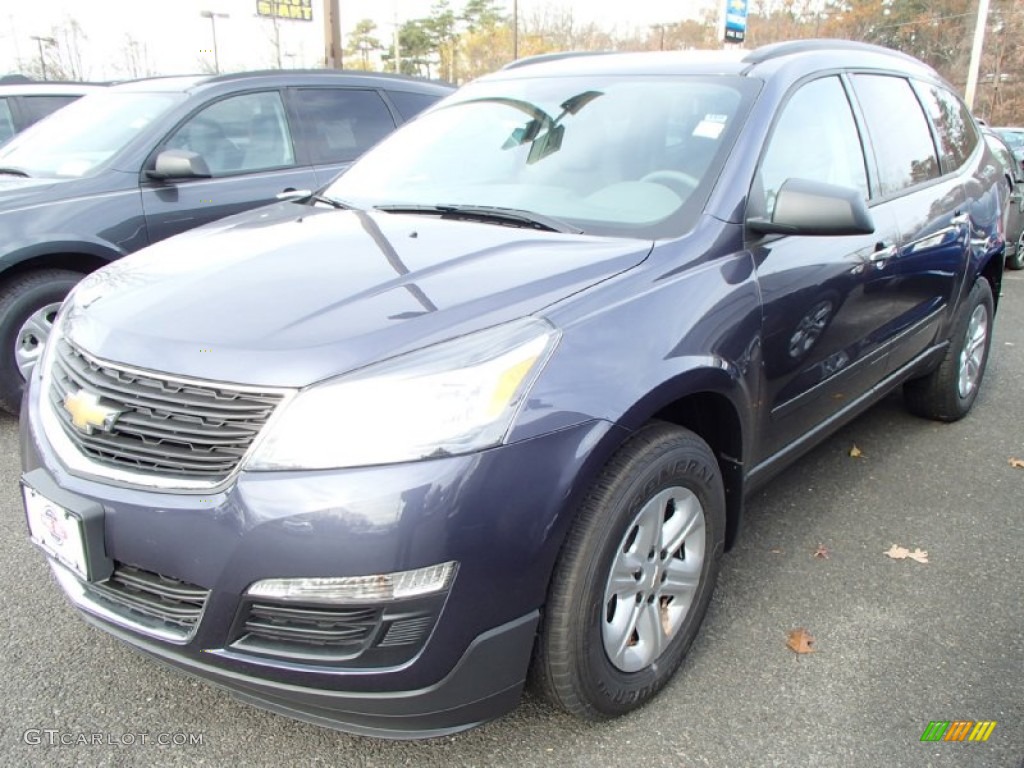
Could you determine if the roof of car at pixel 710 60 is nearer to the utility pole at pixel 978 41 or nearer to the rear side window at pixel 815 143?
the rear side window at pixel 815 143

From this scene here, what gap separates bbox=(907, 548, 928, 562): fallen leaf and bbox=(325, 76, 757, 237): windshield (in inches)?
64.3

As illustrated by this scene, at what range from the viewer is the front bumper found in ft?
5.40

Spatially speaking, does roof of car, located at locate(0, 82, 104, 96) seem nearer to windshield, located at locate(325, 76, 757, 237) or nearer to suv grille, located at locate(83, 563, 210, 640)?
windshield, located at locate(325, 76, 757, 237)

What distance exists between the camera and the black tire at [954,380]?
4.17 m

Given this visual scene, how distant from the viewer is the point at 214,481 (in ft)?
5.67

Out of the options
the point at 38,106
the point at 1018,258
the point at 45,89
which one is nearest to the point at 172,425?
the point at 38,106

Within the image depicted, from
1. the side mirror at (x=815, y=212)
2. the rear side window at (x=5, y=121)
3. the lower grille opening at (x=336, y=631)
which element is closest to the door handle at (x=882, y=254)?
the side mirror at (x=815, y=212)

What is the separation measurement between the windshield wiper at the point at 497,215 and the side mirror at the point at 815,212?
572 millimetres

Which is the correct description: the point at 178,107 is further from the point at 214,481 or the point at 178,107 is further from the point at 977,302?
the point at 977,302

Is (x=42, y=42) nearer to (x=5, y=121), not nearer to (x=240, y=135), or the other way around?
(x=5, y=121)

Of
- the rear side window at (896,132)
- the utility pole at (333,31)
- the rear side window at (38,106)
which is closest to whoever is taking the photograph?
the rear side window at (896,132)

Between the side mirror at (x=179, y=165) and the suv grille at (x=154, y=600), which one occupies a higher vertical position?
the side mirror at (x=179, y=165)

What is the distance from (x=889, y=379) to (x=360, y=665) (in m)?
2.77

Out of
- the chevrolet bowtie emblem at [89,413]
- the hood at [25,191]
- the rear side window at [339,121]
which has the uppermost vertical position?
the rear side window at [339,121]
